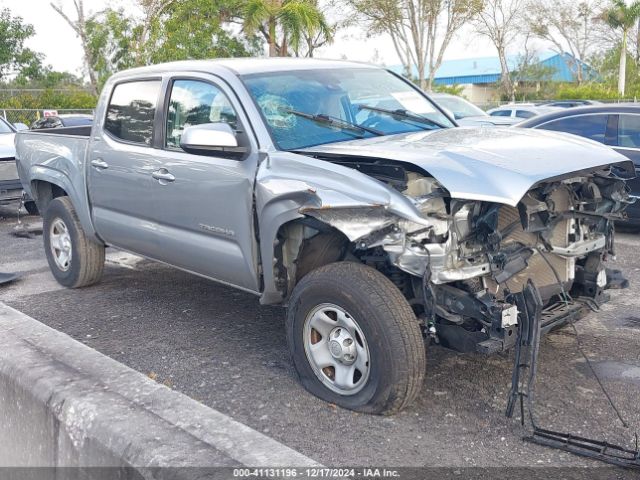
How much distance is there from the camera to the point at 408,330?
3.79m

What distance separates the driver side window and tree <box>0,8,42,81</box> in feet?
89.0

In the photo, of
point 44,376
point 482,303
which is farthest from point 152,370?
point 482,303

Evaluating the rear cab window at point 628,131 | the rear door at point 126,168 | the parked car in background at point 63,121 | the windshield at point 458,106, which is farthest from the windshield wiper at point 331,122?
the parked car in background at point 63,121

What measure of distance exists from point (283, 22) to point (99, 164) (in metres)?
19.5

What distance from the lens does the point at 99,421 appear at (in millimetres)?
3049

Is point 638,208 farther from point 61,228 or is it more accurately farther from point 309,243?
point 61,228

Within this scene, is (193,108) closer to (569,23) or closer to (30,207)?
(30,207)

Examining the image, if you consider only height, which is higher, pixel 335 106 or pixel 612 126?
pixel 335 106

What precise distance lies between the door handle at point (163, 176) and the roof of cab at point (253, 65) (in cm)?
74

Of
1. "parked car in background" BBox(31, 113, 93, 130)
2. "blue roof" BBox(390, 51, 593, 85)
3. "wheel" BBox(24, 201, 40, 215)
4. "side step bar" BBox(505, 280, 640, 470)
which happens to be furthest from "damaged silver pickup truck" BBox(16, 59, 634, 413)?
"blue roof" BBox(390, 51, 593, 85)

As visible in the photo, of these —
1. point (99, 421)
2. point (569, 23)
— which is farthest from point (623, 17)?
point (99, 421)

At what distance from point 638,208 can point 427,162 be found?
18.3 feet

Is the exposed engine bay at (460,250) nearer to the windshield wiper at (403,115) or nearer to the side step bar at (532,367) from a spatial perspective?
the side step bar at (532,367)

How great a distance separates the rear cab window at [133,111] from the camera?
567cm
